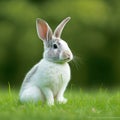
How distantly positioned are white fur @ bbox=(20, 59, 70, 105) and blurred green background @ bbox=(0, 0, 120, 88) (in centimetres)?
1243

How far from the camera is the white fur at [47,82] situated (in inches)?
299

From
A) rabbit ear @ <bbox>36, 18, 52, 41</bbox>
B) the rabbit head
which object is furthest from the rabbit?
rabbit ear @ <bbox>36, 18, 52, 41</bbox>

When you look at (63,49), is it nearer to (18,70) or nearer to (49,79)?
(49,79)

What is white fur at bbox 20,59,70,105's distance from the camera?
7598 millimetres

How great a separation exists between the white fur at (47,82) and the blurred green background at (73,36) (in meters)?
12.4

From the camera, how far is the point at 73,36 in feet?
68.5

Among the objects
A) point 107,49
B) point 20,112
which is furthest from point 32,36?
point 20,112

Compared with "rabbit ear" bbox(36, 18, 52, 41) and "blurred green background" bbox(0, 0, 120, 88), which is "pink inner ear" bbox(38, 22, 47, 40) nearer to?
"rabbit ear" bbox(36, 18, 52, 41)

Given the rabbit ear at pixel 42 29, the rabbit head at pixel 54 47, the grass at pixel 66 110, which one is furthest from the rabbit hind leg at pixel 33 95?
the rabbit ear at pixel 42 29

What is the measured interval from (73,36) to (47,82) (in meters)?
13.4

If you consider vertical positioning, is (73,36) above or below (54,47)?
below

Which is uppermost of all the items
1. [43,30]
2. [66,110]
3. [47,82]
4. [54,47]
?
[43,30]

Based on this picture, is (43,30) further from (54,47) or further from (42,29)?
(54,47)

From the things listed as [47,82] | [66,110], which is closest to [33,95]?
[47,82]
